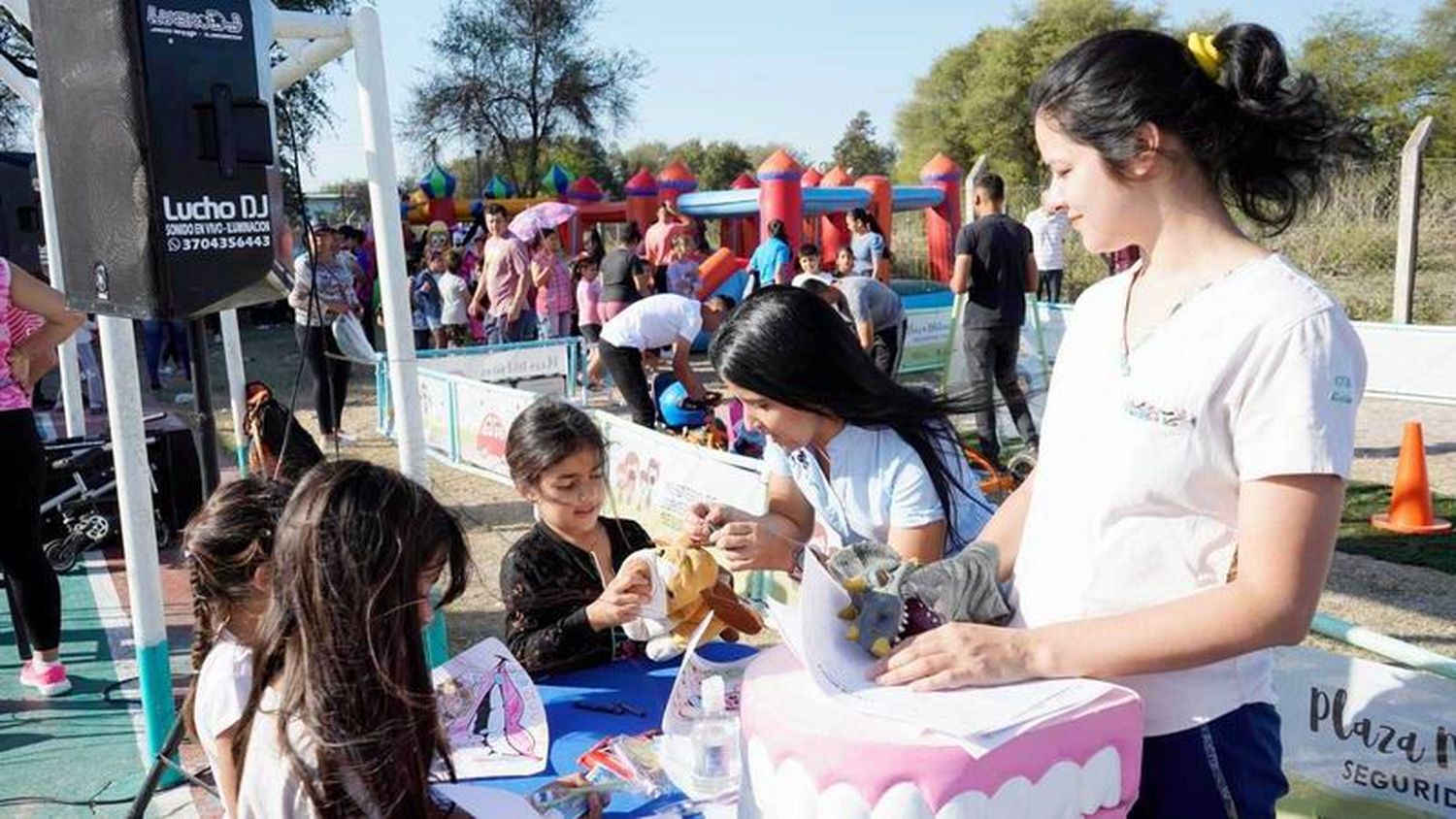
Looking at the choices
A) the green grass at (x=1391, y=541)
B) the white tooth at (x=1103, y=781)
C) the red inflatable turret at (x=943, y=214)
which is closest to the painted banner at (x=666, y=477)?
the green grass at (x=1391, y=541)

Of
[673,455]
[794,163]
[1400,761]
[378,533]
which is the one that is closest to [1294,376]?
[378,533]

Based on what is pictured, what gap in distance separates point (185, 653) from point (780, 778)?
393 centimetres

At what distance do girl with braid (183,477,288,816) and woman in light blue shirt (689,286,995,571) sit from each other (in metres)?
0.87

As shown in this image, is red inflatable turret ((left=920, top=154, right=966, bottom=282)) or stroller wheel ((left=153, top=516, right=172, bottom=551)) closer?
stroller wheel ((left=153, top=516, right=172, bottom=551))

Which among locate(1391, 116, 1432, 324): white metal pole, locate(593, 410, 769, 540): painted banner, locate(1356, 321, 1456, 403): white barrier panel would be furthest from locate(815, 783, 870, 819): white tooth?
locate(1391, 116, 1432, 324): white metal pole

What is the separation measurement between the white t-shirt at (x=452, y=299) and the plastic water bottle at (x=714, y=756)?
1130 centimetres

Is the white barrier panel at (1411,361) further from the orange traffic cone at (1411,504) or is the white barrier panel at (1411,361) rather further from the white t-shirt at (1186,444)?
the white t-shirt at (1186,444)

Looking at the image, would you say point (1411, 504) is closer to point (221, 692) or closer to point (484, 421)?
point (484, 421)

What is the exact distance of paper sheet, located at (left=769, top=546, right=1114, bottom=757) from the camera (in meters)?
1.13

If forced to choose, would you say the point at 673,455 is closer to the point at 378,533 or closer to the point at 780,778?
the point at 378,533

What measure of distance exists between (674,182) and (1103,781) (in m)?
17.4

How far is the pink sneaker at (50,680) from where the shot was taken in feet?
13.3

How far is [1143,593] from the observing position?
122 cm

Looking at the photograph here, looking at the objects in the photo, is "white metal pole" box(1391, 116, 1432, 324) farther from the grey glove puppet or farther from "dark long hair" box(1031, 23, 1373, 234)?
the grey glove puppet
